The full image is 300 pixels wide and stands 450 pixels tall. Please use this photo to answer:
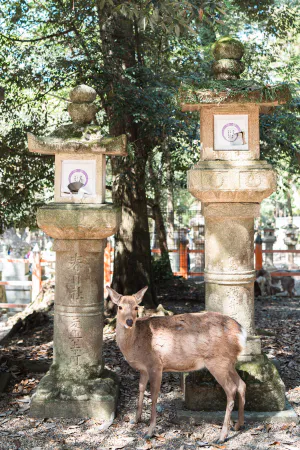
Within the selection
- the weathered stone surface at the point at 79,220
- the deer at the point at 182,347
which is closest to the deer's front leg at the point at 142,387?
the deer at the point at 182,347

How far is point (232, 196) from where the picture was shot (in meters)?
4.50

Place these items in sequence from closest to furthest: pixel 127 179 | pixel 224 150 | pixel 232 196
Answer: pixel 232 196 < pixel 224 150 < pixel 127 179

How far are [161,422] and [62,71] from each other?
580 cm

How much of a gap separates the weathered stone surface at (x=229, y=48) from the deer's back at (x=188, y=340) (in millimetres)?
2524

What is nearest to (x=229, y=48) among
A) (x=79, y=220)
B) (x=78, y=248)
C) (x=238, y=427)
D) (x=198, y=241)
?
(x=79, y=220)

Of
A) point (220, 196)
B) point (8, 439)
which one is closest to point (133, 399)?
point (8, 439)

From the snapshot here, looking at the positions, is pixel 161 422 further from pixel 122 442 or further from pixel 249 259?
pixel 249 259

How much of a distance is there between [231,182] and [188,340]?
4.87ft

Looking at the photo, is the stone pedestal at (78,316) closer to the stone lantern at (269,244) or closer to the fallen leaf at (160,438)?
the fallen leaf at (160,438)

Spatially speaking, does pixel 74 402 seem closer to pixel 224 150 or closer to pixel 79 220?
pixel 79 220

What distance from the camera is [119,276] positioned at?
8.91 metres

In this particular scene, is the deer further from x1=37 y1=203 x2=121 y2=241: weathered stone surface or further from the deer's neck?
Answer: x1=37 y1=203 x2=121 y2=241: weathered stone surface

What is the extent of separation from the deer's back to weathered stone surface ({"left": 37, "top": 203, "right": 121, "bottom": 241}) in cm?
95

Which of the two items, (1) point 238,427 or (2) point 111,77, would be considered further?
(2) point 111,77
